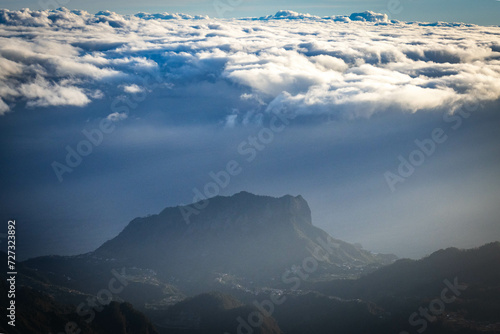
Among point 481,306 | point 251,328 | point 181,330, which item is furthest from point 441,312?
point 181,330

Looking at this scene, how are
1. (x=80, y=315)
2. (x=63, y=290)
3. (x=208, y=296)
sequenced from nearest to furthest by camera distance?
(x=80, y=315) → (x=208, y=296) → (x=63, y=290)

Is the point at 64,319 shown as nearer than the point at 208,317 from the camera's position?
Yes

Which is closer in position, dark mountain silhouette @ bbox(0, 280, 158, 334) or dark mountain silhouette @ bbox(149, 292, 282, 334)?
dark mountain silhouette @ bbox(0, 280, 158, 334)

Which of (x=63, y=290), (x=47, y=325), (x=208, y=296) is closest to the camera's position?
(x=47, y=325)

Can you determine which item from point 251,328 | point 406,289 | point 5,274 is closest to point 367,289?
point 406,289

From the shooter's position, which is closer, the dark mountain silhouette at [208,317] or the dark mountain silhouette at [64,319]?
the dark mountain silhouette at [64,319]

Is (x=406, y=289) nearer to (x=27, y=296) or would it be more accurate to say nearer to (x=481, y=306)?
(x=481, y=306)

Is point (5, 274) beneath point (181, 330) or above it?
above

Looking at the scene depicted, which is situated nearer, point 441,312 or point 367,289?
point 441,312

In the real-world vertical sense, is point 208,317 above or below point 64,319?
below
